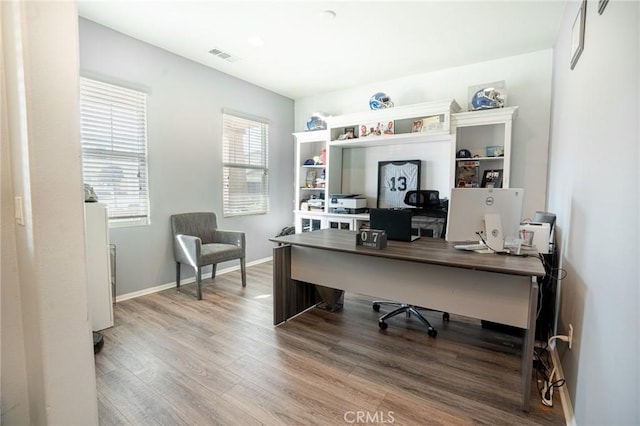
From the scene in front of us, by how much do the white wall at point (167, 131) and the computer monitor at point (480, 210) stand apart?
3139 millimetres

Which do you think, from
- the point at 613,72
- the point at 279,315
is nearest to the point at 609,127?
the point at 613,72

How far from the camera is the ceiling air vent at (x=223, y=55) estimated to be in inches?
140

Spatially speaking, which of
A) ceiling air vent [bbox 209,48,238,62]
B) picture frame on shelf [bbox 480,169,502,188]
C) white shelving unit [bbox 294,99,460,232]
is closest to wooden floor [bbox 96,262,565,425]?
picture frame on shelf [bbox 480,169,502,188]

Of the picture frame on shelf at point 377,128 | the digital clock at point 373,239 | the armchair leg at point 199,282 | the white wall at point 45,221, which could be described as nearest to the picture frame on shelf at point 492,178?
the picture frame on shelf at point 377,128

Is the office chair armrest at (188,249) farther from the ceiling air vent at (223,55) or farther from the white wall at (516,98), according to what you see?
the white wall at (516,98)

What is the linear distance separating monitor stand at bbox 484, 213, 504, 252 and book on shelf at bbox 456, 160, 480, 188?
6.02 feet

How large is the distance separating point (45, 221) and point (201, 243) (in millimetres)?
2461

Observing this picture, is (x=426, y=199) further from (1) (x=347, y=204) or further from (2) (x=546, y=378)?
(2) (x=546, y=378)

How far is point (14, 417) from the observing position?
4.66 ft

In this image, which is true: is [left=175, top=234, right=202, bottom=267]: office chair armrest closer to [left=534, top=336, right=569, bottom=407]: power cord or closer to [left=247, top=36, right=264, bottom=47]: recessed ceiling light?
[left=247, top=36, right=264, bottom=47]: recessed ceiling light

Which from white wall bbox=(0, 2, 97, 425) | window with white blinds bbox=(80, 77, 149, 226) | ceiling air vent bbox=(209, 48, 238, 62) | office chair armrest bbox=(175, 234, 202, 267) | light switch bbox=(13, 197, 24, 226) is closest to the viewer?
white wall bbox=(0, 2, 97, 425)

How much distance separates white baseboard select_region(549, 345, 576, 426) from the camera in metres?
1.57

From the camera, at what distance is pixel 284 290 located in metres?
2.75

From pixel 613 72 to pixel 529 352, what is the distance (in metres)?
1.43
